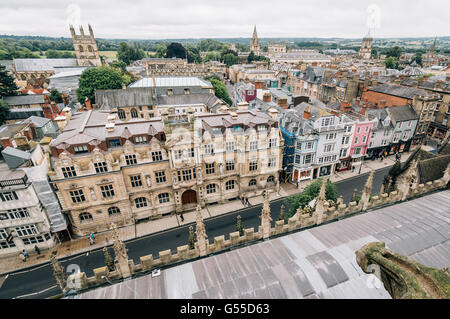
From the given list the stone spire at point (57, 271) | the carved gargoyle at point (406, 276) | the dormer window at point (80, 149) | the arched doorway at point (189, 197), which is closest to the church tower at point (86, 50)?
the dormer window at point (80, 149)

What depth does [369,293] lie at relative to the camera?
1603 cm

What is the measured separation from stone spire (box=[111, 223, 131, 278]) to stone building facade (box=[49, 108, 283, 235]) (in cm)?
2045

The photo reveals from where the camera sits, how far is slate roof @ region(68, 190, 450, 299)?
1627cm

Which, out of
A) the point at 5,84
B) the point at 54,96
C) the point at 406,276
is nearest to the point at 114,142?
the point at 406,276

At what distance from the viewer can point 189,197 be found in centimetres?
4388

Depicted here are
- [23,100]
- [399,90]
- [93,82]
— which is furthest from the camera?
[93,82]

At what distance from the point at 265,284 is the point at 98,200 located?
30.6 m

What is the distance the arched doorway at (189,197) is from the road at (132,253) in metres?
4.97

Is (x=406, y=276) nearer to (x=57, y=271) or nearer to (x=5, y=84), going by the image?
(x=57, y=271)

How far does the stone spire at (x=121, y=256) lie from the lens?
17016 mm

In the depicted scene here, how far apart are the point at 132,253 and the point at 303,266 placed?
27.3 meters

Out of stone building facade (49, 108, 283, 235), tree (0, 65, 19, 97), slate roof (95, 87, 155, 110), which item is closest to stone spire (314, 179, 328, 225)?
stone building facade (49, 108, 283, 235)

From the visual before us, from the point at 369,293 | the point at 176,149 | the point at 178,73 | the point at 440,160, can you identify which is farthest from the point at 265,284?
the point at 178,73
